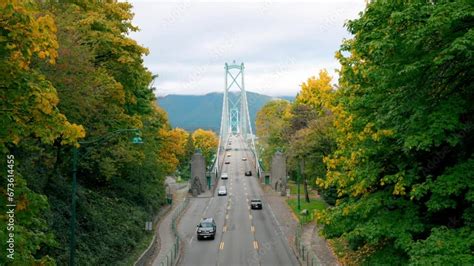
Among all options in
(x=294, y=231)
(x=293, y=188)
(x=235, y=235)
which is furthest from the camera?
(x=293, y=188)

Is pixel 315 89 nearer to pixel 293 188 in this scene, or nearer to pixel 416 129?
pixel 293 188

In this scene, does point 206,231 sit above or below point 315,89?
below

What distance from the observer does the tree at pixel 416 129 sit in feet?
36.2

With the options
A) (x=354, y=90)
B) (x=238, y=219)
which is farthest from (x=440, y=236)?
(x=238, y=219)

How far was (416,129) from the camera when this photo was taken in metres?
11.8

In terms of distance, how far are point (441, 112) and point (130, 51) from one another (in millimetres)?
21920

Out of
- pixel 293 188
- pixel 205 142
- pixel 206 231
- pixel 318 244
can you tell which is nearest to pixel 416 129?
pixel 318 244

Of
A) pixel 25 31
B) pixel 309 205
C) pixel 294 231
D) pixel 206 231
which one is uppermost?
pixel 25 31

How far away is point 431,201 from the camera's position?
39.6ft

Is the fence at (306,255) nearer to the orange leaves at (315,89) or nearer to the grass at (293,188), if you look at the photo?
the orange leaves at (315,89)

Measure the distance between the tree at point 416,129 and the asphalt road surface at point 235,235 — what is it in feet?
50.5

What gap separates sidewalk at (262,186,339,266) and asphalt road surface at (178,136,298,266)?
67 centimetres

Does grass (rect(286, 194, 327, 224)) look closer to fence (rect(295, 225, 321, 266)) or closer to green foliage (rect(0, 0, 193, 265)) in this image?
fence (rect(295, 225, 321, 266))

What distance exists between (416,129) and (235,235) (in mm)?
27686
